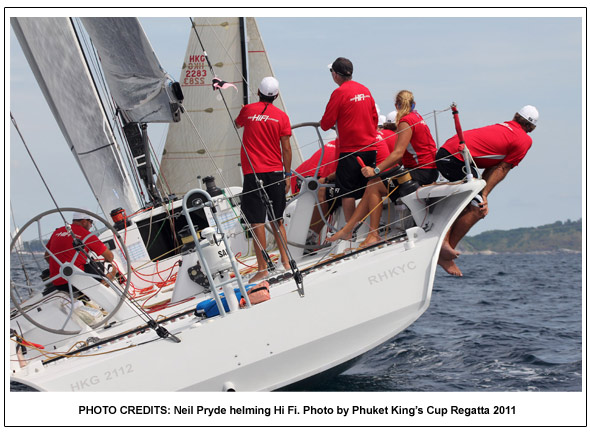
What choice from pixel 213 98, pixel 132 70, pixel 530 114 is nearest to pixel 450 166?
pixel 530 114

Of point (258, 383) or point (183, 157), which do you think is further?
point (183, 157)

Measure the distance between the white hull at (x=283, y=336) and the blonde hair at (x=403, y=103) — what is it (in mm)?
757

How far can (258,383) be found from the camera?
5840 millimetres

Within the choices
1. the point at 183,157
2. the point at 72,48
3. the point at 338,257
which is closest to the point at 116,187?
the point at 72,48

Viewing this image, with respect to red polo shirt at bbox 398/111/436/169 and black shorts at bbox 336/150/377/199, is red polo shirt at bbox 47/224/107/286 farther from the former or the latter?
red polo shirt at bbox 398/111/436/169

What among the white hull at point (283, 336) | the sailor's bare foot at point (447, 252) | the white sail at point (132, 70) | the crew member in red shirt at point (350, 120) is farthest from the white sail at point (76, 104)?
the sailor's bare foot at point (447, 252)

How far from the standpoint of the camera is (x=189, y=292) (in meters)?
7.18

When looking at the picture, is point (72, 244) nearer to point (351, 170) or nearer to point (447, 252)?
point (351, 170)

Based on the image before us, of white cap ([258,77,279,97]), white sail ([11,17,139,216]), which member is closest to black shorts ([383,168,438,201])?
white cap ([258,77,279,97])

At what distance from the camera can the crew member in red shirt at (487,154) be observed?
653cm

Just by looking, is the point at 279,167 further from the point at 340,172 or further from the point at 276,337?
the point at 276,337

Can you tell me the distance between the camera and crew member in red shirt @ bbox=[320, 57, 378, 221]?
21.9 ft

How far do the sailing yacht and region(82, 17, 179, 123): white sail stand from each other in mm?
15

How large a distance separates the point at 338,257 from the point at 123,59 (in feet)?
11.4
